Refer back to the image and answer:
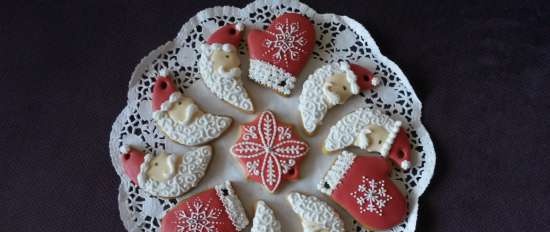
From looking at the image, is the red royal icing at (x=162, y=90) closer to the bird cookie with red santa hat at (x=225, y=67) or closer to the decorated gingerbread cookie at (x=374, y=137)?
the bird cookie with red santa hat at (x=225, y=67)

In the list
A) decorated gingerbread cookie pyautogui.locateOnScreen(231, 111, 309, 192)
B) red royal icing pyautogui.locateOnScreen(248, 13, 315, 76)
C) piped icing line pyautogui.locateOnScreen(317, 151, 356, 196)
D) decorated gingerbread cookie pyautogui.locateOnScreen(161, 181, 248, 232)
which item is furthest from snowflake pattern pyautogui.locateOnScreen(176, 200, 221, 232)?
red royal icing pyautogui.locateOnScreen(248, 13, 315, 76)

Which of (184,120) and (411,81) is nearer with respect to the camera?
(184,120)

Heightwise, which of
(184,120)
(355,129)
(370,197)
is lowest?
(370,197)

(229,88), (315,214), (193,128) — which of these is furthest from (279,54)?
(315,214)

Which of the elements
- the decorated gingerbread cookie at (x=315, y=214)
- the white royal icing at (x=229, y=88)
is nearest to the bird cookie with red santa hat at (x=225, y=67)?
the white royal icing at (x=229, y=88)

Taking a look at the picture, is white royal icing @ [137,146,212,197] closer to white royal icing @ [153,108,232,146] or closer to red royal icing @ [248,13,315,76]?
white royal icing @ [153,108,232,146]

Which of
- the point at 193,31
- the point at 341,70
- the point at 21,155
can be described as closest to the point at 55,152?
the point at 21,155

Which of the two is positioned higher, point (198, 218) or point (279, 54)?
point (279, 54)

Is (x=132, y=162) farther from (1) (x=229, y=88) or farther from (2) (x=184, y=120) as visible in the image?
(1) (x=229, y=88)
